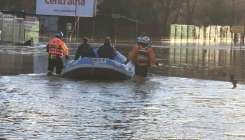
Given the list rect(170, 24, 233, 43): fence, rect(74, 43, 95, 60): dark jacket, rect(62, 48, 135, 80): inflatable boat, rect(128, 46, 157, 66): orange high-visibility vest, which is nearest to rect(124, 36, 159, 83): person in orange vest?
rect(128, 46, 157, 66): orange high-visibility vest

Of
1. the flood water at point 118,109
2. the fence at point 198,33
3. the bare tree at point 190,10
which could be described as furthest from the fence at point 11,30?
the bare tree at point 190,10

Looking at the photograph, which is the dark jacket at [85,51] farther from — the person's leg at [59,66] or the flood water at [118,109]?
the flood water at [118,109]

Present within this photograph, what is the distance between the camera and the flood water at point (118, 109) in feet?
34.7

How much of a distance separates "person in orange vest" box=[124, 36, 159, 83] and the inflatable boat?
726mm

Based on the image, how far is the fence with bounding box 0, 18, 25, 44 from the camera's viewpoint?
45344mm

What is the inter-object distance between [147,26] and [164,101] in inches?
2545

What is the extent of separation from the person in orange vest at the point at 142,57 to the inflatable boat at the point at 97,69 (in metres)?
0.73

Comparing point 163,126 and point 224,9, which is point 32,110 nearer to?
point 163,126

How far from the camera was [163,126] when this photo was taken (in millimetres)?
11305

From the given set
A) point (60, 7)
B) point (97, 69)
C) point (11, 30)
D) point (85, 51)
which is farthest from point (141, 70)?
point (60, 7)

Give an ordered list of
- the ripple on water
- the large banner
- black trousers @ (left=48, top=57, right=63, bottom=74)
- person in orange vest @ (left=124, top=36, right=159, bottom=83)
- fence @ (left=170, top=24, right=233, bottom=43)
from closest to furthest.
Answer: the ripple on water, person in orange vest @ (left=124, top=36, right=159, bottom=83), black trousers @ (left=48, top=57, right=63, bottom=74), the large banner, fence @ (left=170, top=24, right=233, bottom=43)

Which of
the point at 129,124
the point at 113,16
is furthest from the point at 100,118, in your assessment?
the point at 113,16

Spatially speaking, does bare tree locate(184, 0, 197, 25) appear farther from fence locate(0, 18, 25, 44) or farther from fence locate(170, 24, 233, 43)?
fence locate(0, 18, 25, 44)

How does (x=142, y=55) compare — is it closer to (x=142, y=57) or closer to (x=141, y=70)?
(x=142, y=57)
